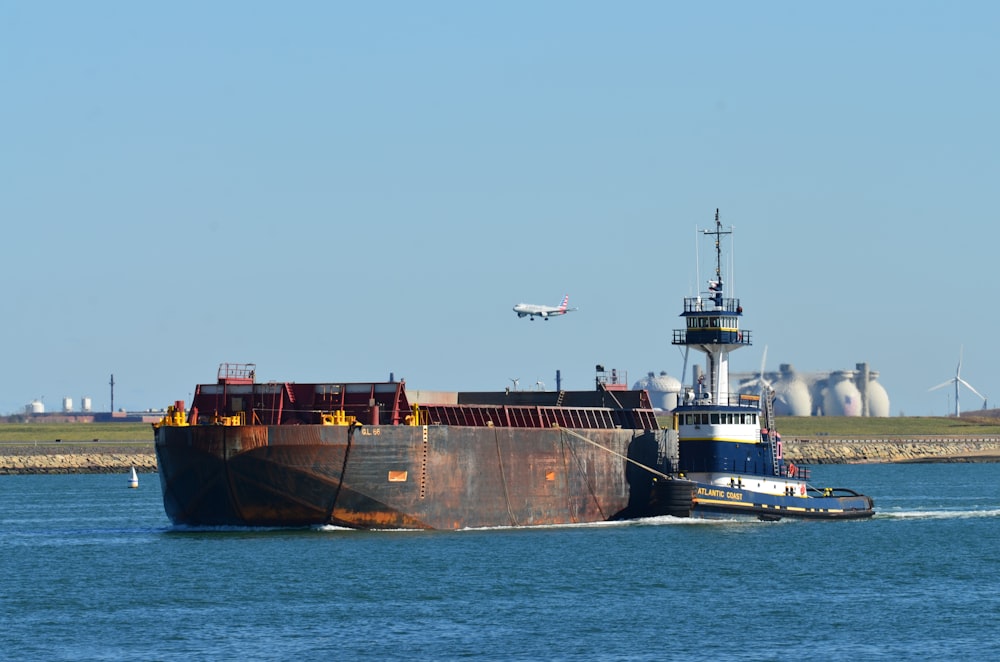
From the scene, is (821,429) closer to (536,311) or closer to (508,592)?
(536,311)

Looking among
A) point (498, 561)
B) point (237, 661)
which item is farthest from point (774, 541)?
point (237, 661)

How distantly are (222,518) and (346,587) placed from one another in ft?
41.9

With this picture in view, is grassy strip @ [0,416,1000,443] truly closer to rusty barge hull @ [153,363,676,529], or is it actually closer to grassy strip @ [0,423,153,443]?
grassy strip @ [0,423,153,443]

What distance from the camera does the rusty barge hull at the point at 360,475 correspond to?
5488 centimetres

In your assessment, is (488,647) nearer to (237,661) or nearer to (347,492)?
(237,661)

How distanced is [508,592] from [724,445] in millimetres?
24253

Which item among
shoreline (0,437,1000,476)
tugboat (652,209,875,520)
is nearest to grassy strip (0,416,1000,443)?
shoreline (0,437,1000,476)

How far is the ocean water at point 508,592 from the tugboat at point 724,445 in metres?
1.14

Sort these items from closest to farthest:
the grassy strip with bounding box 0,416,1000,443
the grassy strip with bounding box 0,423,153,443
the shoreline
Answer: the shoreline, the grassy strip with bounding box 0,423,153,443, the grassy strip with bounding box 0,416,1000,443

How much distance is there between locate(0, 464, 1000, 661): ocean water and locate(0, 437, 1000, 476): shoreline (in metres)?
68.4

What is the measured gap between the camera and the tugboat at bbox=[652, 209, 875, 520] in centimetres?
6650

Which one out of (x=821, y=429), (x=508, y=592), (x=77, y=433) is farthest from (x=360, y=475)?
(x=821, y=429)

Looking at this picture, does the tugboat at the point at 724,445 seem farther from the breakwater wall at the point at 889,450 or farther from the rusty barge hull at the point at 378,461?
the breakwater wall at the point at 889,450

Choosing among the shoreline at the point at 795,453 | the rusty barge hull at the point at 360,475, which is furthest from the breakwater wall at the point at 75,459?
the rusty barge hull at the point at 360,475
